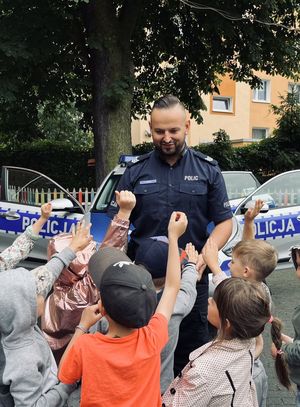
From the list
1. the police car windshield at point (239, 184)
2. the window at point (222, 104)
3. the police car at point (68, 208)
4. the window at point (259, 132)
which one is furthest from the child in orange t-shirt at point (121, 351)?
the window at point (259, 132)

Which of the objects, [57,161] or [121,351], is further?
[57,161]

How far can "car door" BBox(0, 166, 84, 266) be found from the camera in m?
5.92

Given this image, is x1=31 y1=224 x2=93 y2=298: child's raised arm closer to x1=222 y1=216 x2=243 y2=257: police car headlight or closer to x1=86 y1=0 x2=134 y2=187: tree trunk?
x1=222 y1=216 x2=243 y2=257: police car headlight

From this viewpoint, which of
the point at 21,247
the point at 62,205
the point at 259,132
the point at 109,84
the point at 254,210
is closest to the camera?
the point at 21,247

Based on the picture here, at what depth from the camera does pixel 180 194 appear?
2.69m

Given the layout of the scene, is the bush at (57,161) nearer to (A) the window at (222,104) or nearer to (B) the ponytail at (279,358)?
(B) the ponytail at (279,358)

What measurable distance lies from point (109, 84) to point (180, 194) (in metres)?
7.27

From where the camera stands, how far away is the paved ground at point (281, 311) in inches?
139

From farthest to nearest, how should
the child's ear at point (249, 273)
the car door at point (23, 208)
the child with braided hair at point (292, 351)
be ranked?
the car door at point (23, 208)
the child's ear at point (249, 273)
the child with braided hair at point (292, 351)

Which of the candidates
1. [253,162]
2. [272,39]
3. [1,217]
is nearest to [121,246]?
[1,217]

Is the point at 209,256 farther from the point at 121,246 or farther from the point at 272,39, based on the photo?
the point at 272,39

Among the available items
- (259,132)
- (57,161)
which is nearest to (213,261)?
(57,161)

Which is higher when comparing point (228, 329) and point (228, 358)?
point (228, 329)

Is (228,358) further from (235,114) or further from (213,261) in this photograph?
(235,114)
